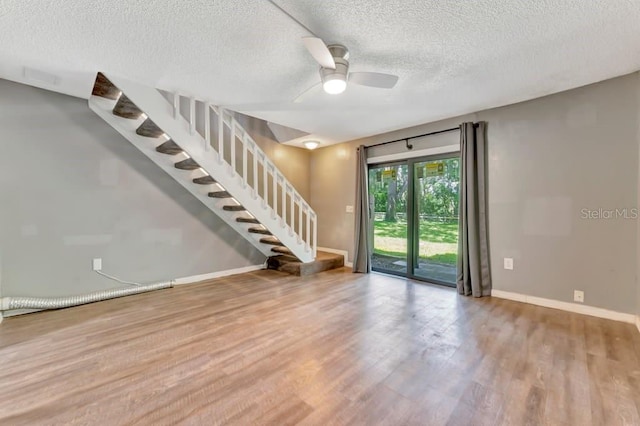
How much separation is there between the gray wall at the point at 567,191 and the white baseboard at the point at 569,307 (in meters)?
0.05

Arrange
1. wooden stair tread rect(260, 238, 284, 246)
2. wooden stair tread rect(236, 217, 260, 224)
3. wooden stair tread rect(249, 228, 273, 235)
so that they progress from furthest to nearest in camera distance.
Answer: wooden stair tread rect(260, 238, 284, 246) → wooden stair tread rect(249, 228, 273, 235) → wooden stair tread rect(236, 217, 260, 224)

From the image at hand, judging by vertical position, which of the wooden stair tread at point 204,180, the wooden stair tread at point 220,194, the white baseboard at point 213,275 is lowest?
the white baseboard at point 213,275

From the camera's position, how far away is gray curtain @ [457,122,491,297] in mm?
3568

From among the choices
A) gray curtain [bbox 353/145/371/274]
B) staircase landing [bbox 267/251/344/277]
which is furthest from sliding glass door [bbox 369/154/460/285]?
staircase landing [bbox 267/251/344/277]

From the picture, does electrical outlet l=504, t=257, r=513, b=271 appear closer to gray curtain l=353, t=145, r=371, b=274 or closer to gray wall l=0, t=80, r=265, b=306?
gray curtain l=353, t=145, r=371, b=274

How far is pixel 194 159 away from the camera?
10.7ft

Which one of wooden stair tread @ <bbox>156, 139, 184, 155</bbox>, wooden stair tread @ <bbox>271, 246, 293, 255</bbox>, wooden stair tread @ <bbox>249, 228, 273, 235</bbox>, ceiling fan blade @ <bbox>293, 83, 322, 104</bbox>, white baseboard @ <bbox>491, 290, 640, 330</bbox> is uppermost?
ceiling fan blade @ <bbox>293, 83, 322, 104</bbox>

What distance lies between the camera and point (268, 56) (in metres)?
2.39

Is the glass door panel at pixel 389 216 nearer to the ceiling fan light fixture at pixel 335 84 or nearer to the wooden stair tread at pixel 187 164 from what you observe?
the ceiling fan light fixture at pixel 335 84

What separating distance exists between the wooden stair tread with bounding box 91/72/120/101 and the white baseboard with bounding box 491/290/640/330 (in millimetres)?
4965

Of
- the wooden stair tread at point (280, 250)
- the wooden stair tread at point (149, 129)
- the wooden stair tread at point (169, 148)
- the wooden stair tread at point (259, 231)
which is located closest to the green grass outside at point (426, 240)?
the wooden stair tread at point (280, 250)

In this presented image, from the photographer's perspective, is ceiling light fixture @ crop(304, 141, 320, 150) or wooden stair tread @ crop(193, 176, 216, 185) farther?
ceiling light fixture @ crop(304, 141, 320, 150)

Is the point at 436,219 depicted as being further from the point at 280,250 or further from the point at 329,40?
the point at 329,40

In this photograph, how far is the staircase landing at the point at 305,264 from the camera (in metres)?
4.57
